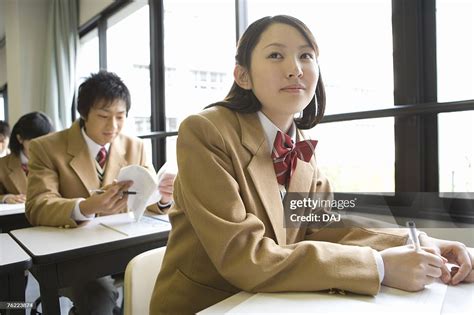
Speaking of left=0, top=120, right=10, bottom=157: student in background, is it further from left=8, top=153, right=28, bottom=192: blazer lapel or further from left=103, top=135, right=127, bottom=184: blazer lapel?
left=103, top=135, right=127, bottom=184: blazer lapel

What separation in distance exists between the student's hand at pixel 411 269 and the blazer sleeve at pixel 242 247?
4 centimetres

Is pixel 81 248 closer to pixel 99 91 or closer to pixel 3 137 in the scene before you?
pixel 99 91

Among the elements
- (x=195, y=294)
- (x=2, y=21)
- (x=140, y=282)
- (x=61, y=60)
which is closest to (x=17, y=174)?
(x=61, y=60)

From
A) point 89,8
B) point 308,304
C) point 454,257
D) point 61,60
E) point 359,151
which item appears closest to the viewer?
point 308,304

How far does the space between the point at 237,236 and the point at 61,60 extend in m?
4.24

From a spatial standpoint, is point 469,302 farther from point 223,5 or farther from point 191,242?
point 223,5

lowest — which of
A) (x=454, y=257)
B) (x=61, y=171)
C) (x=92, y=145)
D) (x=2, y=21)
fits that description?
(x=454, y=257)

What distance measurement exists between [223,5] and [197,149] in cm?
192

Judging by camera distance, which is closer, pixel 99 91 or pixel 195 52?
pixel 99 91

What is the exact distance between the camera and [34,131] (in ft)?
8.13

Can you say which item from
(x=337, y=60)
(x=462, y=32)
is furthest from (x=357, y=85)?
(x=462, y=32)

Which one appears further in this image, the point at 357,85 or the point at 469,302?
the point at 357,85

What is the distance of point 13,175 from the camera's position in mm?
2578

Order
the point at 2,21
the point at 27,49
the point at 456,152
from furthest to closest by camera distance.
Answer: the point at 2,21, the point at 27,49, the point at 456,152
